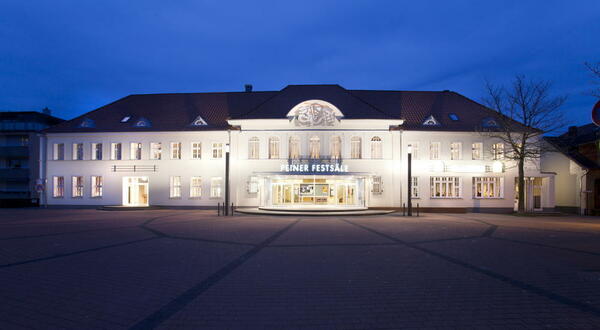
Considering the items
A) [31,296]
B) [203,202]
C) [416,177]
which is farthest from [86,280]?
[416,177]

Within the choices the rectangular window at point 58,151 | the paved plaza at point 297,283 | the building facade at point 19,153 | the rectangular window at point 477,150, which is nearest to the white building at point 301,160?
the rectangular window at point 477,150

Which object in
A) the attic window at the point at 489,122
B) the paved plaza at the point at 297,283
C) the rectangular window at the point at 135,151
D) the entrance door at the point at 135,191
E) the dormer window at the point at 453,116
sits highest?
the dormer window at the point at 453,116

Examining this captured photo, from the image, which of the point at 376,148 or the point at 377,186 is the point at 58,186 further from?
the point at 376,148

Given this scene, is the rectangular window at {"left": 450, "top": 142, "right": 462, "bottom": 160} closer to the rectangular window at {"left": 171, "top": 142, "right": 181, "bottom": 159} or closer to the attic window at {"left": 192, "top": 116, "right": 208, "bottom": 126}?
the attic window at {"left": 192, "top": 116, "right": 208, "bottom": 126}

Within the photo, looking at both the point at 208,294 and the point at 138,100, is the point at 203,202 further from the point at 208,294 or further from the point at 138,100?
the point at 208,294

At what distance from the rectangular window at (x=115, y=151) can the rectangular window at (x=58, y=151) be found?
15.1 feet

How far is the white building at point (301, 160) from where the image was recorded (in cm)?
2773

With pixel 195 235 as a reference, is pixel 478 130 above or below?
above

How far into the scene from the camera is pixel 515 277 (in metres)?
7.36

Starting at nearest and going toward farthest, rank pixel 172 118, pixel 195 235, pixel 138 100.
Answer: pixel 195 235 < pixel 172 118 < pixel 138 100

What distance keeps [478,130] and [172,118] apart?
2497cm

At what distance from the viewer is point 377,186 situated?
27.8 m

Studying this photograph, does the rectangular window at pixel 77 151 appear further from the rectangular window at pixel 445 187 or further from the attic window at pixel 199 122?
the rectangular window at pixel 445 187

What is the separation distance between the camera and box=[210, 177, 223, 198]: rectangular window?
28859mm
